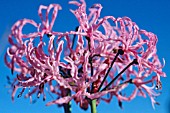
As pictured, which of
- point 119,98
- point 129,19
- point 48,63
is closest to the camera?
point 48,63

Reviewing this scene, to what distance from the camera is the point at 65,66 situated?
2.16m

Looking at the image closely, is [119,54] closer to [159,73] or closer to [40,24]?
[159,73]

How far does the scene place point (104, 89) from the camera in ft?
7.04

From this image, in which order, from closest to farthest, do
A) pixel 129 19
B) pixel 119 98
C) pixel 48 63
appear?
→ pixel 48 63 < pixel 129 19 < pixel 119 98

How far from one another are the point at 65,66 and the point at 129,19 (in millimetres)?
416

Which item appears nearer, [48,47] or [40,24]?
[48,47]

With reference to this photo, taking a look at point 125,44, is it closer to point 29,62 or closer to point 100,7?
point 100,7

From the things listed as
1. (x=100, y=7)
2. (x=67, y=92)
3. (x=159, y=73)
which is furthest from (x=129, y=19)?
(x=67, y=92)

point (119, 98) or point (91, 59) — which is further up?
point (91, 59)

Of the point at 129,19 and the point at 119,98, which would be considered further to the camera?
the point at 119,98

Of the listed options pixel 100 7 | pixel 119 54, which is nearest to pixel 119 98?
pixel 119 54

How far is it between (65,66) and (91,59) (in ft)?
0.42

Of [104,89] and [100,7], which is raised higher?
[100,7]

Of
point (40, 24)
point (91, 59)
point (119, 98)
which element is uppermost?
point (40, 24)
